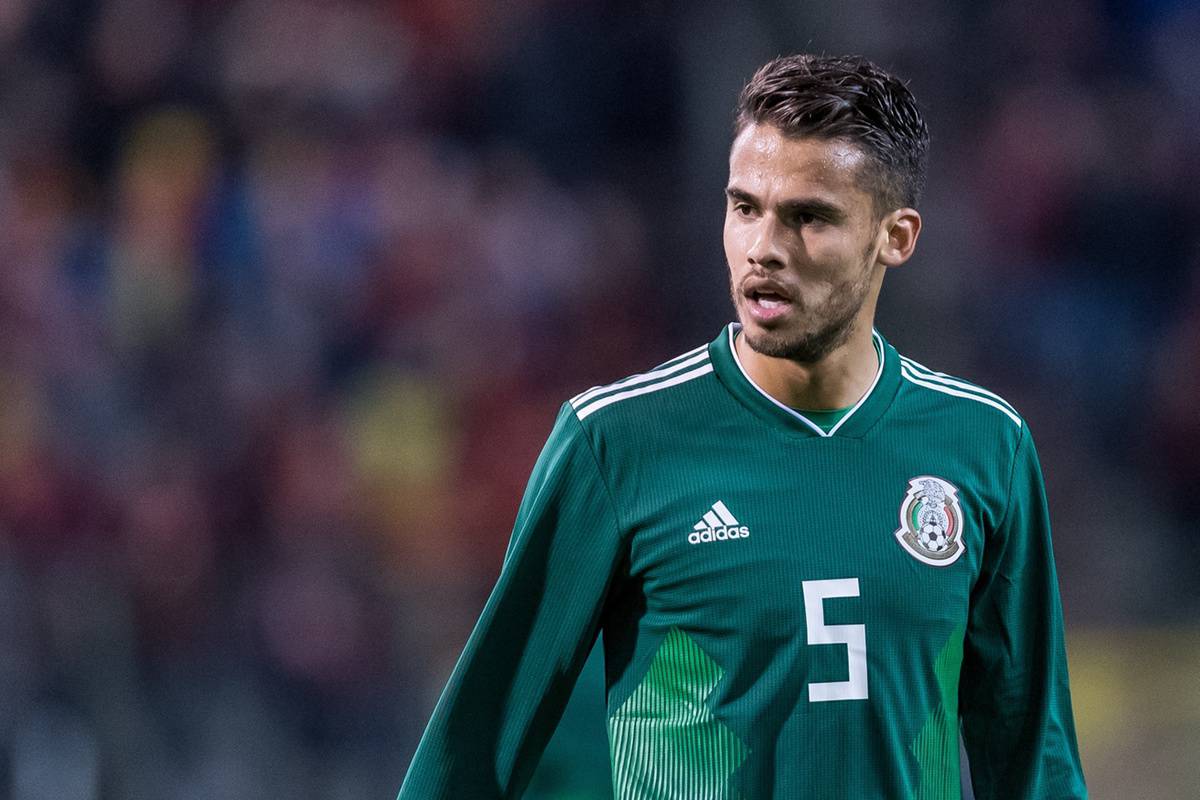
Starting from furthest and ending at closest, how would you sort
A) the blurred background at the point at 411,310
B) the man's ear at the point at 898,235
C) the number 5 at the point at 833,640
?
the blurred background at the point at 411,310 < the man's ear at the point at 898,235 < the number 5 at the point at 833,640

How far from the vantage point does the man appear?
6.69ft

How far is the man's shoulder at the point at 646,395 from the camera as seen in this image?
217cm

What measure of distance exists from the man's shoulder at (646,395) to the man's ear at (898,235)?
1.07 ft

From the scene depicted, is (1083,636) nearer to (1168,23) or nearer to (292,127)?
(1168,23)

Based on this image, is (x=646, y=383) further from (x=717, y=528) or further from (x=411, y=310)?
(x=411, y=310)

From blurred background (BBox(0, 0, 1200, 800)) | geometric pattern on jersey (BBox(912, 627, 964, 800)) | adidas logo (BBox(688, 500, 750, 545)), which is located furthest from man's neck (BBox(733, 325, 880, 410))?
blurred background (BBox(0, 0, 1200, 800))

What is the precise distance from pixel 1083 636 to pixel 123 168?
4053mm

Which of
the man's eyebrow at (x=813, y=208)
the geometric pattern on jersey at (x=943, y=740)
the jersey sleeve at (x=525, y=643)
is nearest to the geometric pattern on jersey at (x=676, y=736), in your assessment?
the jersey sleeve at (x=525, y=643)

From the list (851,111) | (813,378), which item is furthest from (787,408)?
(851,111)

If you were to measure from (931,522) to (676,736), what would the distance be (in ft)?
1.60

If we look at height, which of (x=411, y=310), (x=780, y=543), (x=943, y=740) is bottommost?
(x=943, y=740)

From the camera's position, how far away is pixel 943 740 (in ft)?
6.98

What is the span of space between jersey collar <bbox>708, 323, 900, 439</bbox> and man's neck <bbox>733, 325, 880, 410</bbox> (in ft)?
0.04

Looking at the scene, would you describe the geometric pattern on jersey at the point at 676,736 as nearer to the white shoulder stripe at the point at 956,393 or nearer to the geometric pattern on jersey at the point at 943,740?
the geometric pattern on jersey at the point at 943,740
